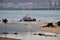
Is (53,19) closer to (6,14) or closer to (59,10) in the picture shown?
(59,10)

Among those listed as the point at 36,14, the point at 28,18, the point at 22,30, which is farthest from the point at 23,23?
the point at 36,14

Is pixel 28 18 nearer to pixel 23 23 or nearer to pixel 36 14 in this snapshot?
pixel 36 14

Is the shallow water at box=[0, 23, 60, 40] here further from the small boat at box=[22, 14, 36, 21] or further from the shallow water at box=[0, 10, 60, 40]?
the small boat at box=[22, 14, 36, 21]

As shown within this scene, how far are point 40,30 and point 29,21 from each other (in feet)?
1.08

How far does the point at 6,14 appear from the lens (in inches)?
236

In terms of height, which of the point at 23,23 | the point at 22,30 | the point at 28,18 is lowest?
the point at 22,30

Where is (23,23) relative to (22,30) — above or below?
above

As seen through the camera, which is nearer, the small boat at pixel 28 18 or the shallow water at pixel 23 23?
the shallow water at pixel 23 23

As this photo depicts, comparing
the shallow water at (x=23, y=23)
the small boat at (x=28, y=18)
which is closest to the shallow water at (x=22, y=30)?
the shallow water at (x=23, y=23)

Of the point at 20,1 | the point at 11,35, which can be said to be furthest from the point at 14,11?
the point at 11,35

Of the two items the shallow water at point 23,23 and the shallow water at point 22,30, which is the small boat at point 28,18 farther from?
the shallow water at point 22,30

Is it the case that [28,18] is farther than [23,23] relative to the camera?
No

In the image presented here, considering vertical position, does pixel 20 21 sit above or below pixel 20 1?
below

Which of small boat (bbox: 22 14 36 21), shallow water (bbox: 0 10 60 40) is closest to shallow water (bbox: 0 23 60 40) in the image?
shallow water (bbox: 0 10 60 40)
